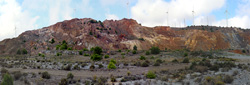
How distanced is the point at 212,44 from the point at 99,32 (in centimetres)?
4513

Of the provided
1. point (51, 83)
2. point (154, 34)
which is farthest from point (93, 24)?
point (51, 83)

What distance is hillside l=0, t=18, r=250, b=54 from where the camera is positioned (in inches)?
2822

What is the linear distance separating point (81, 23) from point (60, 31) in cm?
1007

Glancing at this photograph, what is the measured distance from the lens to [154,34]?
88.4m

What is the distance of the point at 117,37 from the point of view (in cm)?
8100

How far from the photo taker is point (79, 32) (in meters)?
78.9

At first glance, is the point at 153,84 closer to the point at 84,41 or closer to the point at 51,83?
the point at 51,83

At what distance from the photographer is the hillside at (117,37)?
7169cm

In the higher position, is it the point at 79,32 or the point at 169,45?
the point at 79,32

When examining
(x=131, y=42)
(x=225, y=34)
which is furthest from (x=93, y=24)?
(x=225, y=34)

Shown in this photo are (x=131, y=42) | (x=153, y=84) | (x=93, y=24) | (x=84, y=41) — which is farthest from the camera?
(x=93, y=24)

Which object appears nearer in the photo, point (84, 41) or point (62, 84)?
point (62, 84)

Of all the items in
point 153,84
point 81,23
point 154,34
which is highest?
point 81,23

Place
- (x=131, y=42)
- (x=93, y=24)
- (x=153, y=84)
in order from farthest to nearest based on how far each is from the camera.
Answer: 1. (x=93, y=24)
2. (x=131, y=42)
3. (x=153, y=84)
